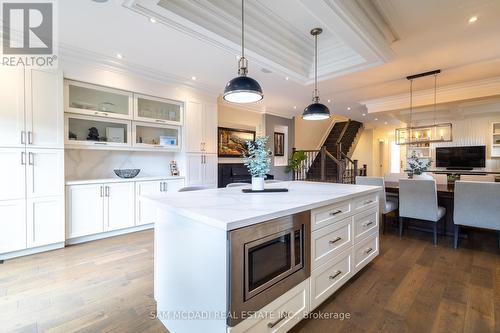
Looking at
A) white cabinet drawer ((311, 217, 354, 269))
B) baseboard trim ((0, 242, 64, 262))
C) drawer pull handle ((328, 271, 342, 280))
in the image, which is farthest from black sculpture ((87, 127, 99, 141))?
drawer pull handle ((328, 271, 342, 280))

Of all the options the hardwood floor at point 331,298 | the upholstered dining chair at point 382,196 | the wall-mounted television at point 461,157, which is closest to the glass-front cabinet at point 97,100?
the hardwood floor at point 331,298

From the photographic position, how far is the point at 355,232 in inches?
91.8

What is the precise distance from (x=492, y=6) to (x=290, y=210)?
298 centimetres

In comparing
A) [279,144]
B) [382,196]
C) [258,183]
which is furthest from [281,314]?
[279,144]

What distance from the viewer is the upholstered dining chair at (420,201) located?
3.37 metres

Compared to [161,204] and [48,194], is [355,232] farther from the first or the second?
[48,194]

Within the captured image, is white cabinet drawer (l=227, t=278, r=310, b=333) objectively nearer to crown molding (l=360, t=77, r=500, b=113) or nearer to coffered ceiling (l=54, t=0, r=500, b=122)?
coffered ceiling (l=54, t=0, r=500, b=122)

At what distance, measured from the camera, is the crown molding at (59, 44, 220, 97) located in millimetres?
3249

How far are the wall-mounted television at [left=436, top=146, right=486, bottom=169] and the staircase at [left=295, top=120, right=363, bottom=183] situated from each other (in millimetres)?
2788

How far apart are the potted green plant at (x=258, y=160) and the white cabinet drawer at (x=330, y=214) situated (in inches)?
27.4

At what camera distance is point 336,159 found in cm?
739

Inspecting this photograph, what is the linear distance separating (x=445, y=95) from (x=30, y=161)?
7.31 meters

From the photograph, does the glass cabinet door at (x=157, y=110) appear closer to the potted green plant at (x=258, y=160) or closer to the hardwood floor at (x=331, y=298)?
the hardwood floor at (x=331, y=298)

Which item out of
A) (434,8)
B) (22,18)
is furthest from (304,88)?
(22,18)
